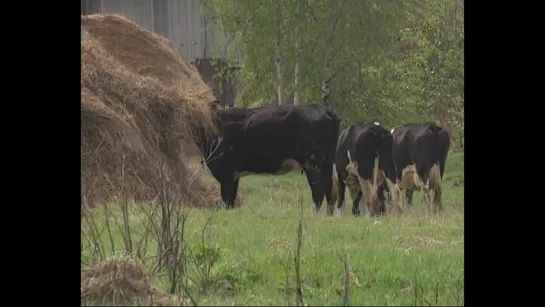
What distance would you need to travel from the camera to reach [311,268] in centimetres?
903

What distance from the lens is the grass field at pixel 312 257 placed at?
7.82 meters

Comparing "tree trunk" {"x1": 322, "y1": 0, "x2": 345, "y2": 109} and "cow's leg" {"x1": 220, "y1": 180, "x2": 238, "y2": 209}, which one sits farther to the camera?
"tree trunk" {"x1": 322, "y1": 0, "x2": 345, "y2": 109}

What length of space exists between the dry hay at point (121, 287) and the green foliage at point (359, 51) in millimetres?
17149

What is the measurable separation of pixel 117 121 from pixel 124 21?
3.58 m

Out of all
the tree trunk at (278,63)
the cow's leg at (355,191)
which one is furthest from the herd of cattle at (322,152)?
the tree trunk at (278,63)

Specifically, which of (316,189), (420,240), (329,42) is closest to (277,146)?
(316,189)

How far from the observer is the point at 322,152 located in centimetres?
1853

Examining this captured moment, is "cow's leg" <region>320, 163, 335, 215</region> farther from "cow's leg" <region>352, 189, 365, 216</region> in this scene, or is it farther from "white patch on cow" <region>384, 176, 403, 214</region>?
"cow's leg" <region>352, 189, 365, 216</region>

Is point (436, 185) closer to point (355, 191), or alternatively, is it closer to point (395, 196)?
point (395, 196)

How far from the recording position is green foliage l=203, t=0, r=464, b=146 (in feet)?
79.2

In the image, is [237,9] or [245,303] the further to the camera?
[237,9]

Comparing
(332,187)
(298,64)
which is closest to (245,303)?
(332,187)

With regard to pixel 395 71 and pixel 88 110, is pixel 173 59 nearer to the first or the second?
pixel 88 110

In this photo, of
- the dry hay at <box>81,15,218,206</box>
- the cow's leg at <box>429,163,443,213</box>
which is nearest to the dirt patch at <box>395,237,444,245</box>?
the dry hay at <box>81,15,218,206</box>
